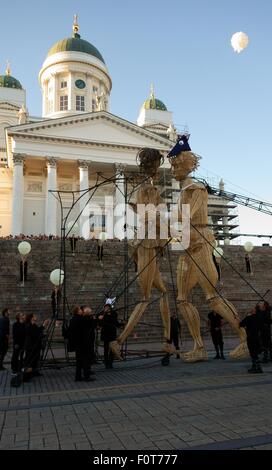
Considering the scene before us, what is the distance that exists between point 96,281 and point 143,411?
1597 cm

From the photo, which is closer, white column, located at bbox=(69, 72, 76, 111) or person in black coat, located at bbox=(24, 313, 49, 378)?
person in black coat, located at bbox=(24, 313, 49, 378)

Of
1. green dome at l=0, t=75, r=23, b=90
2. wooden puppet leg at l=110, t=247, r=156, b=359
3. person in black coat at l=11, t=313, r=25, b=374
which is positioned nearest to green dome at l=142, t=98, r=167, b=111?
green dome at l=0, t=75, r=23, b=90

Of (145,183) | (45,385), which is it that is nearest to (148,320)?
(145,183)

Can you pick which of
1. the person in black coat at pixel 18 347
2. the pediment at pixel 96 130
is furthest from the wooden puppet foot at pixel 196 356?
the pediment at pixel 96 130

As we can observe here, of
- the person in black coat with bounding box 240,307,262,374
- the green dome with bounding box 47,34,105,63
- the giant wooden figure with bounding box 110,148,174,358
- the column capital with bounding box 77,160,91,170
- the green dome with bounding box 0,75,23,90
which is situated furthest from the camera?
the green dome with bounding box 0,75,23,90

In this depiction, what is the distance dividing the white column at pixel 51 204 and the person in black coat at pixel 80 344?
106ft

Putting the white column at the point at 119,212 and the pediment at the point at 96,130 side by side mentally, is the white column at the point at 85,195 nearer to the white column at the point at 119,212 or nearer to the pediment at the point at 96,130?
the pediment at the point at 96,130

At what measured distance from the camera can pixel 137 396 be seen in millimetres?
6488

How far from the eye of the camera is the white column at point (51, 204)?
40.1m

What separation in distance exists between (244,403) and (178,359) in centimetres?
497

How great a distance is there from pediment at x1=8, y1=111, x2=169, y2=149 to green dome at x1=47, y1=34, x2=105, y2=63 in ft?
60.9

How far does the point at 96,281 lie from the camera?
21422mm

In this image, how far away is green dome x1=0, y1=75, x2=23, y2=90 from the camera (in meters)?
60.3

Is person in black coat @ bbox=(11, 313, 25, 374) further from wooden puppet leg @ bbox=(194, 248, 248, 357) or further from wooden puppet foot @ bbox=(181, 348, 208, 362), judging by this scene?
wooden puppet leg @ bbox=(194, 248, 248, 357)
